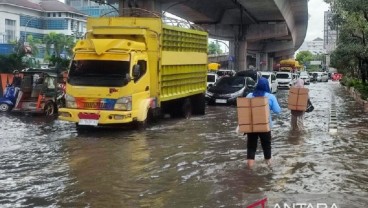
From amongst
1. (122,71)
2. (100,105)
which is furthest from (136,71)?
(100,105)

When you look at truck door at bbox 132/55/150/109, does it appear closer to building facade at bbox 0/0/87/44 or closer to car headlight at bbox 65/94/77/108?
car headlight at bbox 65/94/77/108

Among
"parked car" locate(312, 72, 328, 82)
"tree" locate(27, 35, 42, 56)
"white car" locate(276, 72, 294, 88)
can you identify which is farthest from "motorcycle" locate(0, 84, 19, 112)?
"parked car" locate(312, 72, 328, 82)

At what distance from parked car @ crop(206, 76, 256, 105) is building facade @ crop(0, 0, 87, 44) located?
215 ft

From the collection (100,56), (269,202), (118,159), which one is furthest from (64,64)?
(269,202)

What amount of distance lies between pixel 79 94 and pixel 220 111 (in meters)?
9.38

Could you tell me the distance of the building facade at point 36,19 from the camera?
3462 inches

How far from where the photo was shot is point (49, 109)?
18.6 m

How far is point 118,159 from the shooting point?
1004 cm

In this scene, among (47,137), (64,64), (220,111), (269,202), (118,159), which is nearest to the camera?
(269,202)

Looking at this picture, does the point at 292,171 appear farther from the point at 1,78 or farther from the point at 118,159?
the point at 1,78

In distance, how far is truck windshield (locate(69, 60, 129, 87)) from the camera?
44.0 ft

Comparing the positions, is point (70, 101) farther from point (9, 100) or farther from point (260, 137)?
point (9, 100)

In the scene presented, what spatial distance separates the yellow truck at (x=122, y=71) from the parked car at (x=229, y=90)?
280 inches

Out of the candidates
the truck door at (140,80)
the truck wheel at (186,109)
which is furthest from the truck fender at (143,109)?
the truck wheel at (186,109)
